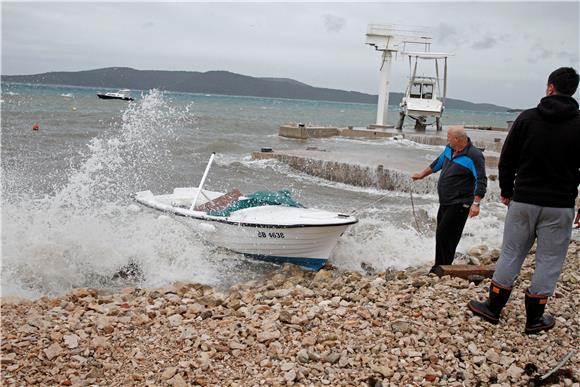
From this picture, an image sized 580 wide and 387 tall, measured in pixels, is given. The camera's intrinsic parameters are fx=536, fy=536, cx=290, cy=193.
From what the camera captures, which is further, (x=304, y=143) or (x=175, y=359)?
(x=304, y=143)

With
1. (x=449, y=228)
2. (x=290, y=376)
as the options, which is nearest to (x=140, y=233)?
(x=449, y=228)

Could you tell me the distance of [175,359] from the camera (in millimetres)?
4363

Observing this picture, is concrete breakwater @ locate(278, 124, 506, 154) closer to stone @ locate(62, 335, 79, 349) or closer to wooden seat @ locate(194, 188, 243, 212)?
wooden seat @ locate(194, 188, 243, 212)

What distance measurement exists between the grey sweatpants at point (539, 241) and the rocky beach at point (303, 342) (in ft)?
1.51

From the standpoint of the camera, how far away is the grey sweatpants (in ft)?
14.4

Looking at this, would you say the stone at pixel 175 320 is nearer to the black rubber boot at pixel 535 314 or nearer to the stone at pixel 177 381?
the stone at pixel 177 381

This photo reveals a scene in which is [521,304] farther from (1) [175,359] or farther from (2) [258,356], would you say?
(1) [175,359]

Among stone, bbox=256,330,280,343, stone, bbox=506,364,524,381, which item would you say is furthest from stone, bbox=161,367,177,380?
stone, bbox=506,364,524,381

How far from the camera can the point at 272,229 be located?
8.73 meters

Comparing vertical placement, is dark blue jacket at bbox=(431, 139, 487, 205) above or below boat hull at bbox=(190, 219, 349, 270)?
above

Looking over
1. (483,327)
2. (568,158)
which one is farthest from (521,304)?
(568,158)

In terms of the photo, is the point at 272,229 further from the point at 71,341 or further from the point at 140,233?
the point at 71,341

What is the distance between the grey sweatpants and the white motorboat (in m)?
4.16

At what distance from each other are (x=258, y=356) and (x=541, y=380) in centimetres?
214
